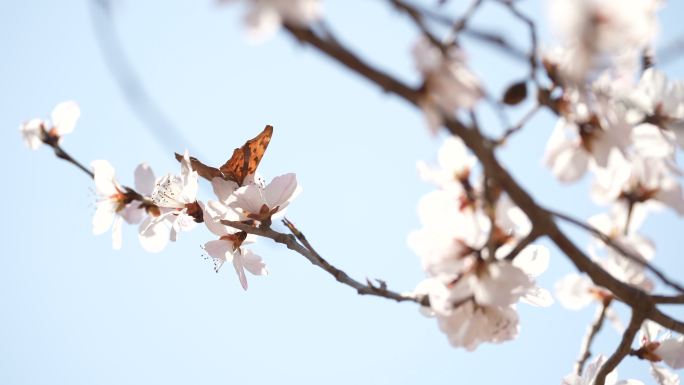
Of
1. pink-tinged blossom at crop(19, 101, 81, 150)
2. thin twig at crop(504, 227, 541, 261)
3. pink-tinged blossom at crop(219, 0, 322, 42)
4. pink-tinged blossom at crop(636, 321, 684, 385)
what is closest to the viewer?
pink-tinged blossom at crop(219, 0, 322, 42)

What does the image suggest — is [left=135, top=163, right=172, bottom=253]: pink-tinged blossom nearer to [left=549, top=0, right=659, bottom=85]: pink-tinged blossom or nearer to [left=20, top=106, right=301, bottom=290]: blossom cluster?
[left=20, top=106, right=301, bottom=290]: blossom cluster

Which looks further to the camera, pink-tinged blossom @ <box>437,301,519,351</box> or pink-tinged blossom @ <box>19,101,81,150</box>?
pink-tinged blossom @ <box>19,101,81,150</box>

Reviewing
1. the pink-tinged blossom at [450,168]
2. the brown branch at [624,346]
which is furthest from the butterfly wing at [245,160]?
the brown branch at [624,346]

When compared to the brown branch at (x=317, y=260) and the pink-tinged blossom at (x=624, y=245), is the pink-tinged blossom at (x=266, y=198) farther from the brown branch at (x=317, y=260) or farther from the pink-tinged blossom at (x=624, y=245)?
the pink-tinged blossom at (x=624, y=245)

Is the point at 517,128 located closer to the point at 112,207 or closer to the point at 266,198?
the point at 266,198

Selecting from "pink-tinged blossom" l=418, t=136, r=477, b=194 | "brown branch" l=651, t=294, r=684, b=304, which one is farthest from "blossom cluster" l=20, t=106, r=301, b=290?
"brown branch" l=651, t=294, r=684, b=304

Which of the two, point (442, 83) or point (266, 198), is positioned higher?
point (266, 198)

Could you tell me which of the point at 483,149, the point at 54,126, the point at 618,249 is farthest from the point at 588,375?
the point at 54,126
